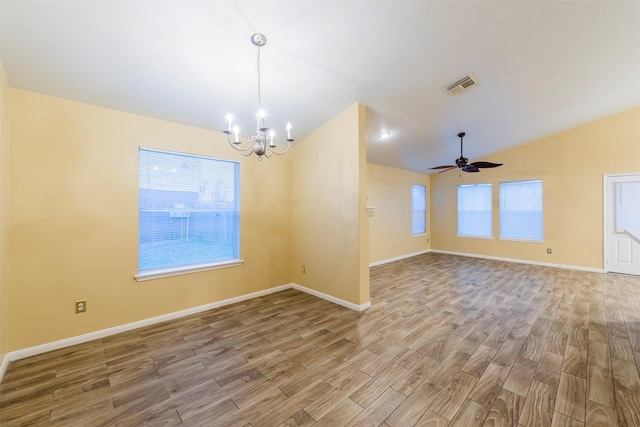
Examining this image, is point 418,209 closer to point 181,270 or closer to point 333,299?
point 333,299

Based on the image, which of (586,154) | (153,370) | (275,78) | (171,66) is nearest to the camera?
(153,370)

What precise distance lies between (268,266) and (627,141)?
7624 millimetres

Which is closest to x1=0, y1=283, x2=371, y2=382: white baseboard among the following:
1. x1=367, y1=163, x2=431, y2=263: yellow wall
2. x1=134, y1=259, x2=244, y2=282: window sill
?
x1=134, y1=259, x2=244, y2=282: window sill

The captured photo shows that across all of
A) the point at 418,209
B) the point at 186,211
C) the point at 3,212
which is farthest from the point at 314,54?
the point at 418,209

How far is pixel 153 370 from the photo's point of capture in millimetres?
2260

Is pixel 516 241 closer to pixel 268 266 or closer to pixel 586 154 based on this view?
pixel 586 154

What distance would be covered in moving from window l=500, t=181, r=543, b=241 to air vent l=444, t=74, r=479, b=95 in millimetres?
4640

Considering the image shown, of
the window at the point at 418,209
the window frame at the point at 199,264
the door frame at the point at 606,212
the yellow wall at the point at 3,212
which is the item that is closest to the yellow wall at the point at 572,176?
the door frame at the point at 606,212

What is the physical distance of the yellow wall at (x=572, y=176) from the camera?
5.19 m

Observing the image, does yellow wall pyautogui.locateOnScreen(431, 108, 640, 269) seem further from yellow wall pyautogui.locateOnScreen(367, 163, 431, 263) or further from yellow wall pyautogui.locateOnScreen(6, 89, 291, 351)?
yellow wall pyautogui.locateOnScreen(6, 89, 291, 351)

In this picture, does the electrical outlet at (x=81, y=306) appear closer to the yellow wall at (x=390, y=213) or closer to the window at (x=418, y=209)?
the yellow wall at (x=390, y=213)

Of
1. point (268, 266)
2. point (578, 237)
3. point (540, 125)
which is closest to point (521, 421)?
point (268, 266)

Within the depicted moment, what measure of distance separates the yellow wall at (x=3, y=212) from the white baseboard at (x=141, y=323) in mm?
133

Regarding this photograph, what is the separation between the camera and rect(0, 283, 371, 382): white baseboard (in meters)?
2.44
